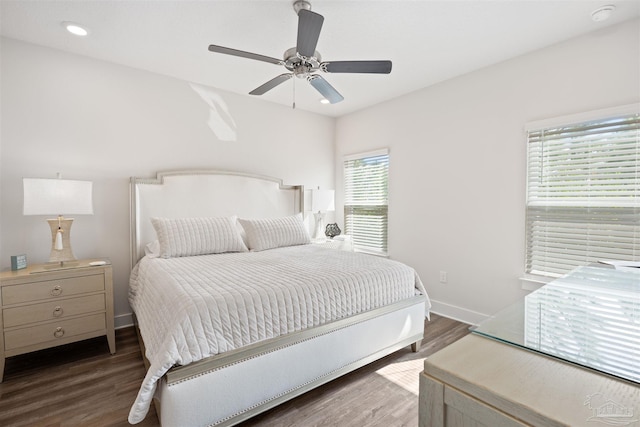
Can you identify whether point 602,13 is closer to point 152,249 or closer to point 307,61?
point 307,61

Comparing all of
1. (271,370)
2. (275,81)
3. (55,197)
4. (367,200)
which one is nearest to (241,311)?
(271,370)

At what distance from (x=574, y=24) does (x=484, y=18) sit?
72 cm

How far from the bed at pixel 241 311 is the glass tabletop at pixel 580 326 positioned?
3.86 feet

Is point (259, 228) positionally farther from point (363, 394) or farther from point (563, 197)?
point (563, 197)

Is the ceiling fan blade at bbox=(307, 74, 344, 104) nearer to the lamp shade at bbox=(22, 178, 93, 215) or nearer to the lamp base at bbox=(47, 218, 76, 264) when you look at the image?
the lamp shade at bbox=(22, 178, 93, 215)

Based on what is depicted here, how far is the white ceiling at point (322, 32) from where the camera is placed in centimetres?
209

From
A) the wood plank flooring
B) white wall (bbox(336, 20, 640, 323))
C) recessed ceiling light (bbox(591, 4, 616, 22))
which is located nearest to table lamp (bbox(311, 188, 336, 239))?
white wall (bbox(336, 20, 640, 323))

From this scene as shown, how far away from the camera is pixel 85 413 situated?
1795 millimetres

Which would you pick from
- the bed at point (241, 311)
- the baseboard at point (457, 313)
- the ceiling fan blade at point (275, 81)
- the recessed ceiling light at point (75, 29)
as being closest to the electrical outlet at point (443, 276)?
the baseboard at point (457, 313)

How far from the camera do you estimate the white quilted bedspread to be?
57.6 inches

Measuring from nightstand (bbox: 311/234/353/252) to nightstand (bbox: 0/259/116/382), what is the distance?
2247mm

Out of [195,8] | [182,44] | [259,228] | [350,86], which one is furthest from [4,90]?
[350,86]

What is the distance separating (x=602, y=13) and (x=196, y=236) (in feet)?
11.8

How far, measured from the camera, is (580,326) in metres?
0.83
